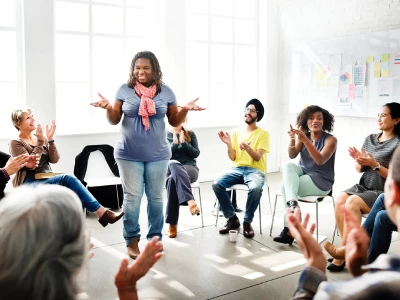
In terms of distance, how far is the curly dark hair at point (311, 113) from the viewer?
4.06 meters

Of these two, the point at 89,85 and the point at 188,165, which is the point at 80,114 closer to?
the point at 89,85

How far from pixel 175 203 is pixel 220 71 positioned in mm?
3142

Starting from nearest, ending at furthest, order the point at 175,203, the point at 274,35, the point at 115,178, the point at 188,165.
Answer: the point at 175,203
the point at 188,165
the point at 115,178
the point at 274,35

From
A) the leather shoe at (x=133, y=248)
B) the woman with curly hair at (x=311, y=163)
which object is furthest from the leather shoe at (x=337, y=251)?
the leather shoe at (x=133, y=248)

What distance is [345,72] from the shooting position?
584 cm

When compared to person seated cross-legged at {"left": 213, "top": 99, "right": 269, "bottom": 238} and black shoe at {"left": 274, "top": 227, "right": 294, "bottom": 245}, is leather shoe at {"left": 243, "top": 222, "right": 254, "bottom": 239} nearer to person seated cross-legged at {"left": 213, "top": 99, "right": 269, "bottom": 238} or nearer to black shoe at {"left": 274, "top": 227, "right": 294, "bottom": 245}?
person seated cross-legged at {"left": 213, "top": 99, "right": 269, "bottom": 238}

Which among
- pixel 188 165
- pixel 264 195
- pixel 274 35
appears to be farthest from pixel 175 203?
pixel 274 35

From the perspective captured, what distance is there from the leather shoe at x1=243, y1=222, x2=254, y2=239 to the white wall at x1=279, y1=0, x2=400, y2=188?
238cm

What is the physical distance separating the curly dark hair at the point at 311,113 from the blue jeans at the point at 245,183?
582mm

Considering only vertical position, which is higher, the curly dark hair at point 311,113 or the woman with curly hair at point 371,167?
the curly dark hair at point 311,113

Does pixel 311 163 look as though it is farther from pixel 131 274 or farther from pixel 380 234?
pixel 131 274

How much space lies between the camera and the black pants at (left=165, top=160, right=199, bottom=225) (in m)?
4.09

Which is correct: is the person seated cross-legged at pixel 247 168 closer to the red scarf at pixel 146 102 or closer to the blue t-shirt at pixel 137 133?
the blue t-shirt at pixel 137 133

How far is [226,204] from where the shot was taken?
4145 millimetres
